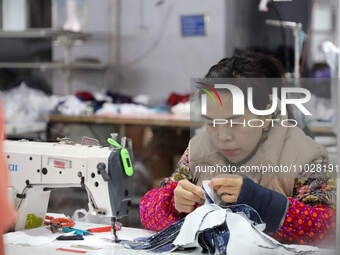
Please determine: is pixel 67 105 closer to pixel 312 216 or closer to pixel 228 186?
pixel 228 186

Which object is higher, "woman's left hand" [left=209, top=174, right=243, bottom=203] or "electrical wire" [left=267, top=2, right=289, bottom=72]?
"electrical wire" [left=267, top=2, right=289, bottom=72]

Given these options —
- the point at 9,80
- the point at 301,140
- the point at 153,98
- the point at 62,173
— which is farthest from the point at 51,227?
the point at 153,98

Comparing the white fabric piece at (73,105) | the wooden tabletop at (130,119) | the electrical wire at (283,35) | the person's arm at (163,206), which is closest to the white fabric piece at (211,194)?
the person's arm at (163,206)

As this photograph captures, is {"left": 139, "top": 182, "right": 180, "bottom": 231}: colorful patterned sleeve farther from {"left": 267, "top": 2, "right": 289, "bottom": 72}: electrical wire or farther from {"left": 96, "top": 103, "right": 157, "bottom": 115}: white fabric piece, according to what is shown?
{"left": 96, "top": 103, "right": 157, "bottom": 115}: white fabric piece

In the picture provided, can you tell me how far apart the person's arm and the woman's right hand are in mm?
46

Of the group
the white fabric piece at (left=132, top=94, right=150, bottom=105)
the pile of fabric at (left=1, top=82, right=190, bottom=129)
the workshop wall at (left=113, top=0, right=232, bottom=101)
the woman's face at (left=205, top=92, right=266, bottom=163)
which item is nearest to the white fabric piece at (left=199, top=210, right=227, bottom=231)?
the woman's face at (left=205, top=92, right=266, bottom=163)

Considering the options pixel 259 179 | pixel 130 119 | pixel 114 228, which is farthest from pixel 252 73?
pixel 130 119

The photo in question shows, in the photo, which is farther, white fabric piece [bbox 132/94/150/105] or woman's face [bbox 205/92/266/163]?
white fabric piece [bbox 132/94/150/105]

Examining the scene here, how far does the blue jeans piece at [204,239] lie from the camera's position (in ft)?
5.16

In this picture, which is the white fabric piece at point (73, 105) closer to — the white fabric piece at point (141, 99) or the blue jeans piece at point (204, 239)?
the white fabric piece at point (141, 99)

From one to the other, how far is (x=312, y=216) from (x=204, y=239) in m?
0.33

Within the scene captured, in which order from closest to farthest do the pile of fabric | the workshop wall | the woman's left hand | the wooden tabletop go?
the woman's left hand, the wooden tabletop, the pile of fabric, the workshop wall

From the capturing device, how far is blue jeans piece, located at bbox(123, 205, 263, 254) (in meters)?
1.57

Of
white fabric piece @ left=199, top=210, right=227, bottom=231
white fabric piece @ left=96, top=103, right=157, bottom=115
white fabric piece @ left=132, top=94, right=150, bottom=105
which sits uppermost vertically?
white fabric piece @ left=132, top=94, right=150, bottom=105
